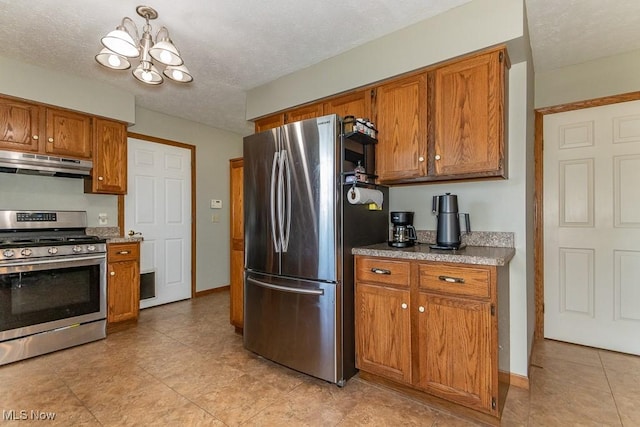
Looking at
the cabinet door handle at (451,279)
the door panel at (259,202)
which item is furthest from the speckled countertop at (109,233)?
the cabinet door handle at (451,279)

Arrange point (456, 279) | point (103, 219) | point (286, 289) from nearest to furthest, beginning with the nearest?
point (456, 279)
point (286, 289)
point (103, 219)

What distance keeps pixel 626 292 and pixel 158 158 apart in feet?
16.8

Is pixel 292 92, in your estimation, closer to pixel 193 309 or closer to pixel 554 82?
pixel 554 82

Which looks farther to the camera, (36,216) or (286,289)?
(36,216)

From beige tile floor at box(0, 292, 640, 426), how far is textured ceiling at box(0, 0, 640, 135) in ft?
8.27

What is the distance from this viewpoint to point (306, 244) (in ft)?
7.16

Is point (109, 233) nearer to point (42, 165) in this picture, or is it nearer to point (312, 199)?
point (42, 165)

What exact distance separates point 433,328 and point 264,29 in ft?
7.69

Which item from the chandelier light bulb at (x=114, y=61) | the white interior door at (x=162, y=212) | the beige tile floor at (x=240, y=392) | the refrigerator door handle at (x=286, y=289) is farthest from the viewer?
the white interior door at (x=162, y=212)

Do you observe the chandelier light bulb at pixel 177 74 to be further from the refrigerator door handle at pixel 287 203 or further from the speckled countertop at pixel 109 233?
the speckled countertop at pixel 109 233

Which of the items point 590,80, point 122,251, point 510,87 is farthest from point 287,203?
point 590,80

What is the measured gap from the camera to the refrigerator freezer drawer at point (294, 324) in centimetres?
209

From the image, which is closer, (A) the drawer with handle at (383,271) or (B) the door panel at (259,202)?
(A) the drawer with handle at (383,271)

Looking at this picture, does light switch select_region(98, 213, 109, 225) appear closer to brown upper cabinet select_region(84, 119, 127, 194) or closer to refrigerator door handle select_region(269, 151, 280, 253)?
brown upper cabinet select_region(84, 119, 127, 194)
